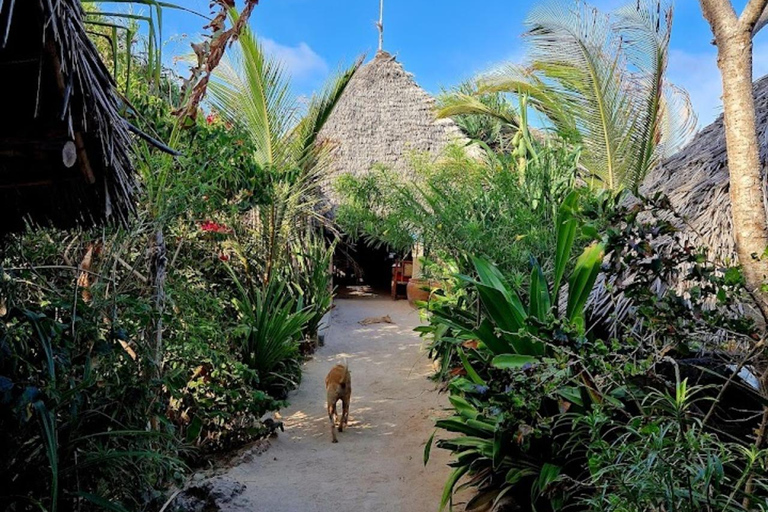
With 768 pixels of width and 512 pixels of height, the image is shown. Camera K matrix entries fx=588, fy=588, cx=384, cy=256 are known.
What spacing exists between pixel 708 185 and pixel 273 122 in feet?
15.6

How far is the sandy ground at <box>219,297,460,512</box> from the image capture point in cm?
385

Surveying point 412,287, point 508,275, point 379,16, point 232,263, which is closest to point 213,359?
point 508,275

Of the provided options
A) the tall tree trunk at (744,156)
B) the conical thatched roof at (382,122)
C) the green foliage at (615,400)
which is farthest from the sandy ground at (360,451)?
the conical thatched roof at (382,122)

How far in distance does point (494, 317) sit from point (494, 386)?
2.96 feet

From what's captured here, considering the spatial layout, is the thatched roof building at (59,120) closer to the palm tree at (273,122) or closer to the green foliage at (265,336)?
the green foliage at (265,336)

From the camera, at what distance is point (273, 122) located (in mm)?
6949

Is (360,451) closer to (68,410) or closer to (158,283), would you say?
(158,283)

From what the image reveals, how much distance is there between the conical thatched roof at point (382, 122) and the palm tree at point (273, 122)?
6.45 meters

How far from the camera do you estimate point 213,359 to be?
11.4ft

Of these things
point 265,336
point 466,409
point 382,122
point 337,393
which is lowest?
point 337,393

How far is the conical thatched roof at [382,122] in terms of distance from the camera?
14023 millimetres

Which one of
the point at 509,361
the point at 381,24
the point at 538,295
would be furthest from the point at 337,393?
the point at 381,24

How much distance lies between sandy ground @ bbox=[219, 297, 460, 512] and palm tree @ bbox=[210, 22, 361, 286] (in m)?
1.70

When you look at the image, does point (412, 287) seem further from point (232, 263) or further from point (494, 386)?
point (494, 386)
